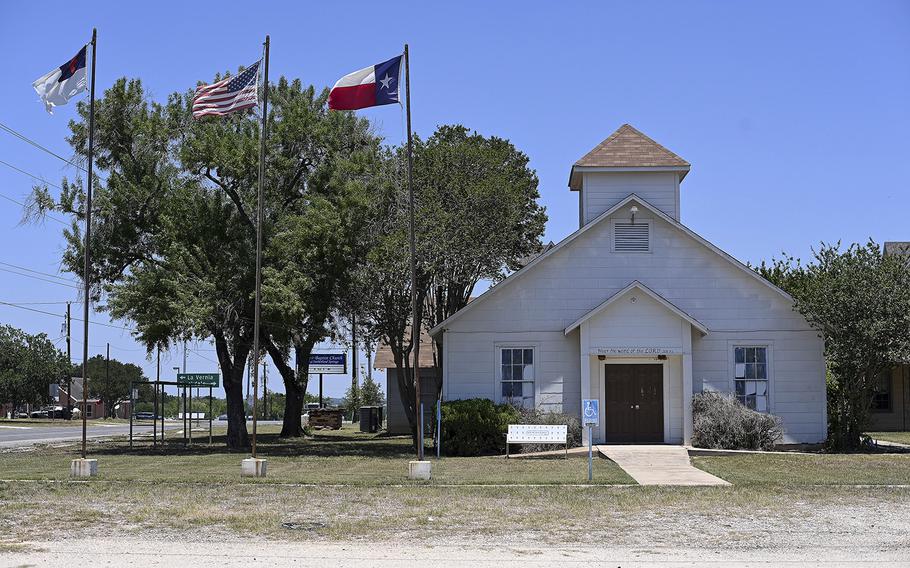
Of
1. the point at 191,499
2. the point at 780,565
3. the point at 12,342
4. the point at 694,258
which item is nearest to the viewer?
the point at 780,565

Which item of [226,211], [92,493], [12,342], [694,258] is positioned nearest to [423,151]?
[226,211]

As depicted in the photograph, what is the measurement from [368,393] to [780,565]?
4875cm

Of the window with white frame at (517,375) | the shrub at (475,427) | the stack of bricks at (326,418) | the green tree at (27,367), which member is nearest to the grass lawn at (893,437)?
the window with white frame at (517,375)

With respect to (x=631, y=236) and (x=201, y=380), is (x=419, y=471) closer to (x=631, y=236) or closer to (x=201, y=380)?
(x=631, y=236)

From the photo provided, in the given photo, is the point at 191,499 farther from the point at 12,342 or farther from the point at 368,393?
the point at 12,342

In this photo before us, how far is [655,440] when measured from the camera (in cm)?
2831

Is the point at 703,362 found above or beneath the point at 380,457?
above

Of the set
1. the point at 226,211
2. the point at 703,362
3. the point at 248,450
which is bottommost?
the point at 248,450

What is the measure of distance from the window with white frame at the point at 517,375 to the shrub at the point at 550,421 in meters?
0.48

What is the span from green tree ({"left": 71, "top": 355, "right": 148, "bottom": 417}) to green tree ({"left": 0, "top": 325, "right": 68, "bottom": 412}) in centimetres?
1332

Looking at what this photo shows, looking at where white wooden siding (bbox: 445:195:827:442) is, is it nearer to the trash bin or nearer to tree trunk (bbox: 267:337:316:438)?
tree trunk (bbox: 267:337:316:438)

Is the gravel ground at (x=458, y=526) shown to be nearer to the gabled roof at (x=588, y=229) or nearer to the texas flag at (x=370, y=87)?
the texas flag at (x=370, y=87)

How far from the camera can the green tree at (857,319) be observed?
25.3 m

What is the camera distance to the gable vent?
1135 inches
